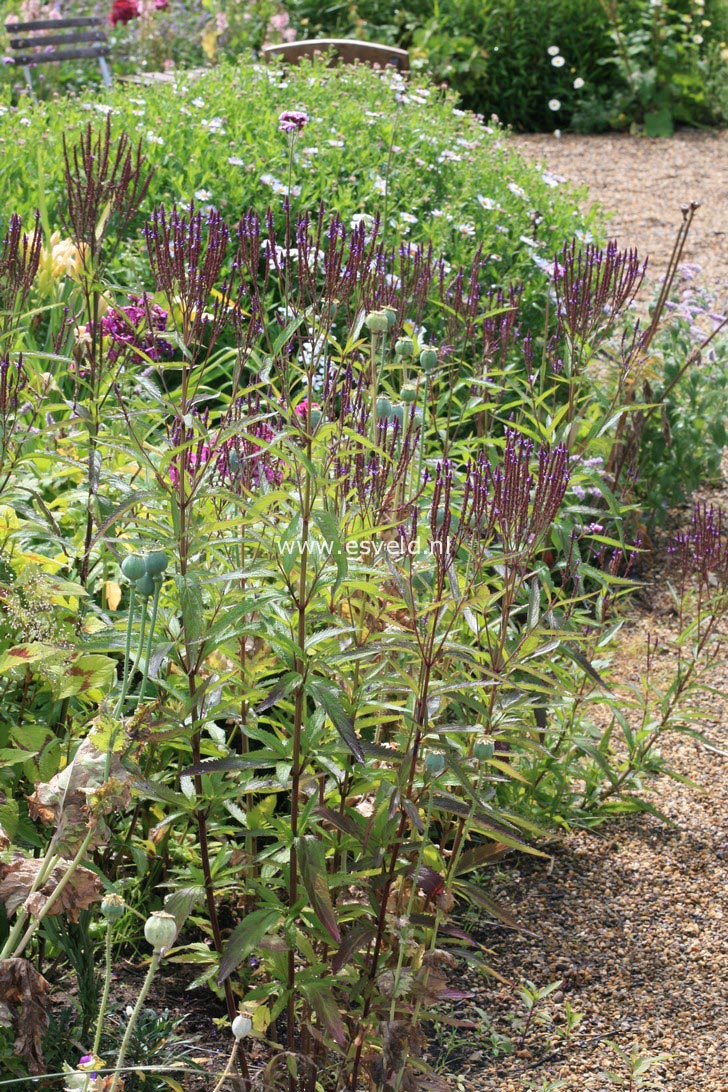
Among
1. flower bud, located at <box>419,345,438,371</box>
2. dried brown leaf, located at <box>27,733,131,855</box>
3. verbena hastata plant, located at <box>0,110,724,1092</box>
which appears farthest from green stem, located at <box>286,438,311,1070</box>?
flower bud, located at <box>419,345,438,371</box>

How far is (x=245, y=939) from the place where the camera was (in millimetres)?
1901

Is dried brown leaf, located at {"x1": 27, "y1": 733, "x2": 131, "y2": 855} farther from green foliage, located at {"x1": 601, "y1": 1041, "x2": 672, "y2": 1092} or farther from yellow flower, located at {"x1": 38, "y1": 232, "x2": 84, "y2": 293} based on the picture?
yellow flower, located at {"x1": 38, "y1": 232, "x2": 84, "y2": 293}

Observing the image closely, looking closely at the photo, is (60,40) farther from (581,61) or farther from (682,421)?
(682,421)

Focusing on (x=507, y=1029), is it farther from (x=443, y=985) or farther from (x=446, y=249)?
(x=446, y=249)

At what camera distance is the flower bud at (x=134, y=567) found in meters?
1.75

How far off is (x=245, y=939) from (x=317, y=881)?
138 mm

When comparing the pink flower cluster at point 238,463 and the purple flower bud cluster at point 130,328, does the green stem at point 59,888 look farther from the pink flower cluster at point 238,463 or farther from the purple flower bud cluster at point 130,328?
the purple flower bud cluster at point 130,328

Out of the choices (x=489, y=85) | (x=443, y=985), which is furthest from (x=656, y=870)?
(x=489, y=85)

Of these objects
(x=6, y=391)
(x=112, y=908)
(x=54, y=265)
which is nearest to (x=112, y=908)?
(x=112, y=908)

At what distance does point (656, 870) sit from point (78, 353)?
6.12ft

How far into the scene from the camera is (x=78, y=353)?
2.74 meters

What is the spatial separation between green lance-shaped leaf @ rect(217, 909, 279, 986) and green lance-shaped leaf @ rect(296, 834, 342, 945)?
8cm

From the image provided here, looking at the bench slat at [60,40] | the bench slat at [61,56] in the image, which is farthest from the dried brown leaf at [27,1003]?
the bench slat at [60,40]

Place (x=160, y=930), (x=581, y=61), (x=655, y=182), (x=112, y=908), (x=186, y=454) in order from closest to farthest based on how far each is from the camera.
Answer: (x=160, y=930), (x=112, y=908), (x=186, y=454), (x=655, y=182), (x=581, y=61)
